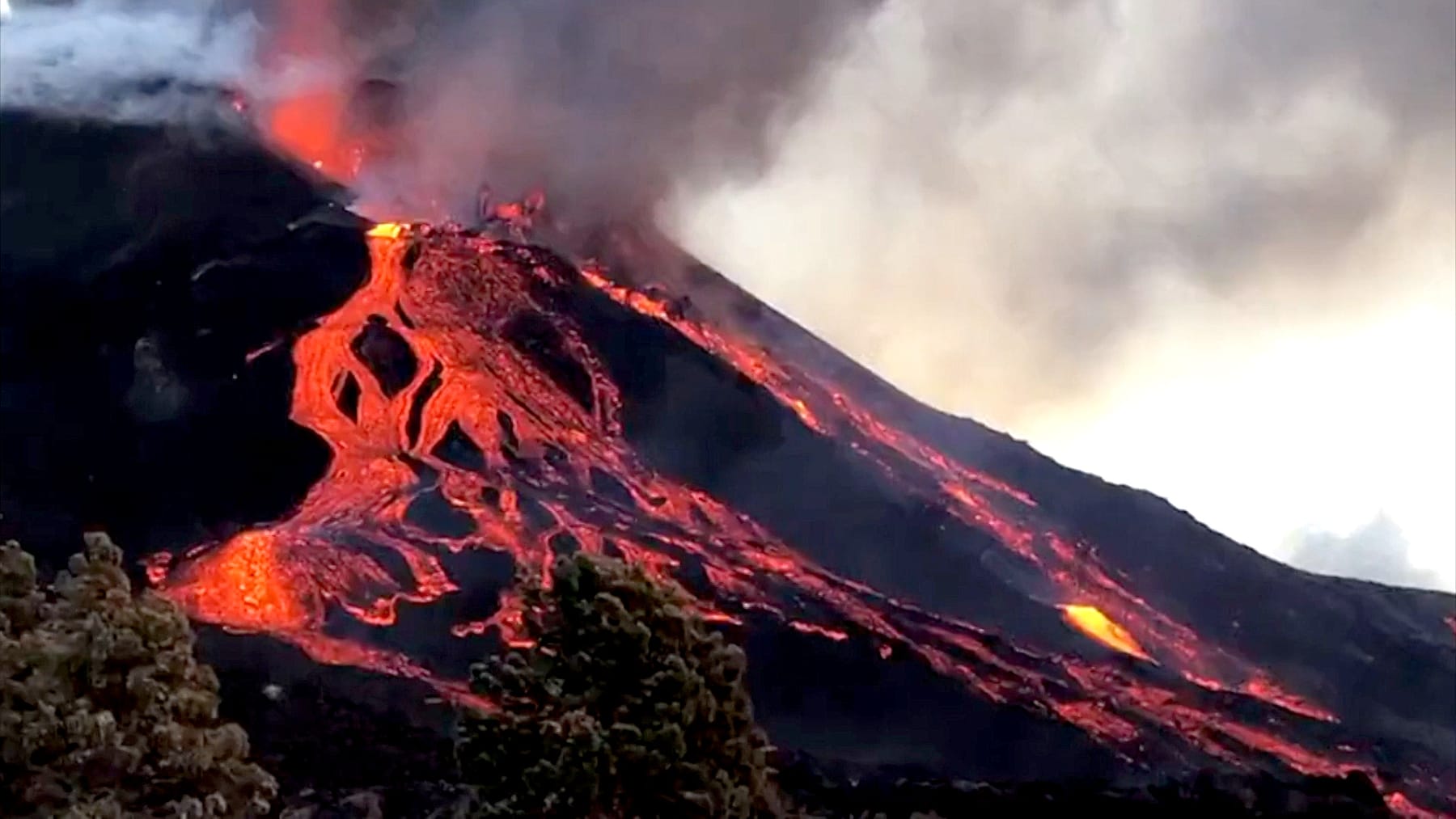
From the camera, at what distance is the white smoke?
2928 cm

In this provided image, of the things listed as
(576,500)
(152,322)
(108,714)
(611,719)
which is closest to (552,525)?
(576,500)

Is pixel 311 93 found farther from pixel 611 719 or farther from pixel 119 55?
pixel 611 719

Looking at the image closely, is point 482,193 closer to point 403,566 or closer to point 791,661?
point 403,566

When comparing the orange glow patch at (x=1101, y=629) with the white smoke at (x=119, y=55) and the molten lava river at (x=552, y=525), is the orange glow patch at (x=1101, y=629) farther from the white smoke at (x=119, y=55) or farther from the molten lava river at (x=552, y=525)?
the white smoke at (x=119, y=55)

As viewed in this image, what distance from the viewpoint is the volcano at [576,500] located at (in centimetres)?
1847

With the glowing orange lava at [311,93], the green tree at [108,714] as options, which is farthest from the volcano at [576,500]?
the green tree at [108,714]

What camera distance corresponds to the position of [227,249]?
83.9 ft

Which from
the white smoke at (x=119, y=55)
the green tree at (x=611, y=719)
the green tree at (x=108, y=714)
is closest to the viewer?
the green tree at (x=108, y=714)

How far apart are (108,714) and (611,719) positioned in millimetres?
2829

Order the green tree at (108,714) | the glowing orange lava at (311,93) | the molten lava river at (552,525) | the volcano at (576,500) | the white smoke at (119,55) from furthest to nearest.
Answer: the glowing orange lava at (311,93)
the white smoke at (119,55)
the molten lava river at (552,525)
the volcano at (576,500)
the green tree at (108,714)

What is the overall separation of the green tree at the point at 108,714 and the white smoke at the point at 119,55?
68.9ft

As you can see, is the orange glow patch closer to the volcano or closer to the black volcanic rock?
the volcano

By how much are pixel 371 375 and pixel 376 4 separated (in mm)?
10130

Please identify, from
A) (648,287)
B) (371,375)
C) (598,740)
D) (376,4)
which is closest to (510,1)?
(376,4)
